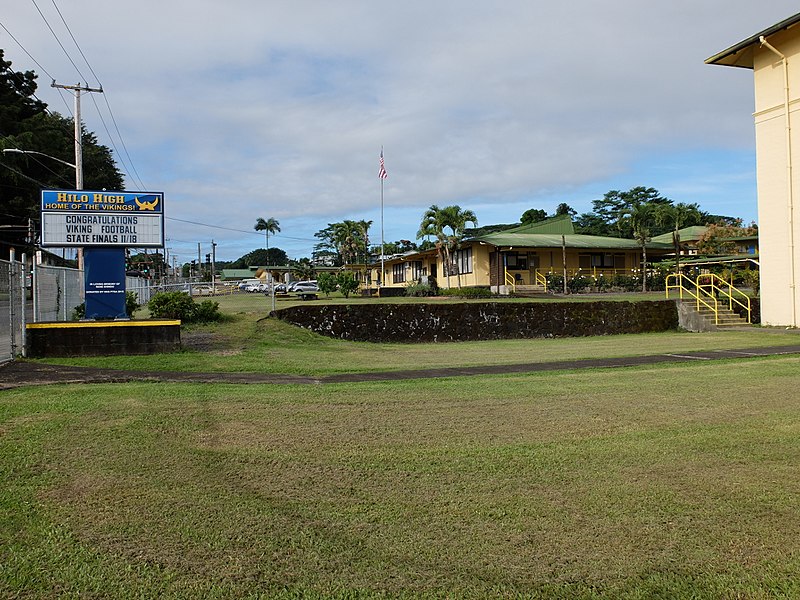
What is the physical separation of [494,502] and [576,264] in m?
42.5

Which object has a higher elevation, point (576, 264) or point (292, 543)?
point (576, 264)

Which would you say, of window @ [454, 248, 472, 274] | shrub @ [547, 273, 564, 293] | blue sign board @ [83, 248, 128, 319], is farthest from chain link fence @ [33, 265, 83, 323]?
window @ [454, 248, 472, 274]

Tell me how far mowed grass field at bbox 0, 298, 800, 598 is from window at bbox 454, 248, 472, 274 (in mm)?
36384

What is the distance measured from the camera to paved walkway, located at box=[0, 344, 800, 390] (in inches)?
475

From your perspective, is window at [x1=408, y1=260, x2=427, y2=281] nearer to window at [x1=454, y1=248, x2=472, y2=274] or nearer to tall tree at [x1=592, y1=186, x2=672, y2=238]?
window at [x1=454, y1=248, x2=472, y2=274]

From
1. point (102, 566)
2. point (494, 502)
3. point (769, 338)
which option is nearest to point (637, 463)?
point (494, 502)

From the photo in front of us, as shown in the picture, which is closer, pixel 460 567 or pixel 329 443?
pixel 460 567

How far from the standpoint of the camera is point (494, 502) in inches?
193

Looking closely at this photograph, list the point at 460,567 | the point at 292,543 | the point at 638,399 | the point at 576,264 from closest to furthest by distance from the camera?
1. the point at 460,567
2. the point at 292,543
3. the point at 638,399
4. the point at 576,264

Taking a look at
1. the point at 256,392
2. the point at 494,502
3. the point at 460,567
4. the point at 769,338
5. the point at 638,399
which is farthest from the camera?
the point at 769,338

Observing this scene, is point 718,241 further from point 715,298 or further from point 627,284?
point 715,298

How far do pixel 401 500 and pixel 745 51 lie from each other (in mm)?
25514

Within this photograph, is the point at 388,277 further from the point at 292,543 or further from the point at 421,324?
the point at 292,543

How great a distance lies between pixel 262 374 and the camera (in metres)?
13.4
